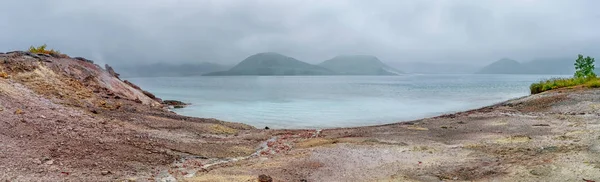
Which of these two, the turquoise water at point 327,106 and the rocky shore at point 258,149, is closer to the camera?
the rocky shore at point 258,149

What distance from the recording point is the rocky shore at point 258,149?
10648 millimetres

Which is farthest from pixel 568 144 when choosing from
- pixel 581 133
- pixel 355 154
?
pixel 355 154

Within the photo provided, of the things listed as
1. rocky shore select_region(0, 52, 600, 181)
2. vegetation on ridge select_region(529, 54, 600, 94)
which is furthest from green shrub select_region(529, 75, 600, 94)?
rocky shore select_region(0, 52, 600, 181)

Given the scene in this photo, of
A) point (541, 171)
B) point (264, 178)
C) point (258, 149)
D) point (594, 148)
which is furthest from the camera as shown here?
point (258, 149)

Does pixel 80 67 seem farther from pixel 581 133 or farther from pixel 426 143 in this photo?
pixel 581 133

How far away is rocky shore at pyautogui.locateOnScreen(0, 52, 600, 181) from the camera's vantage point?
10.6m

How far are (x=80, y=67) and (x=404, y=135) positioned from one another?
28.4m

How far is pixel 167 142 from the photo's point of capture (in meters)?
16.1

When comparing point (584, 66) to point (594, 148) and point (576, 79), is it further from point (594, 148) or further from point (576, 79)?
point (594, 148)

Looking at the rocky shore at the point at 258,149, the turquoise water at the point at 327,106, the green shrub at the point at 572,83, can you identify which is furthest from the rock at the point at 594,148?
the green shrub at the point at 572,83

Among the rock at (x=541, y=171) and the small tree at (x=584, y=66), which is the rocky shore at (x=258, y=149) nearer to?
the rock at (x=541, y=171)

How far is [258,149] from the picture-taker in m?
16.8

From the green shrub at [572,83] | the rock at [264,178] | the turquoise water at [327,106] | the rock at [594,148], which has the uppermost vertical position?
the green shrub at [572,83]

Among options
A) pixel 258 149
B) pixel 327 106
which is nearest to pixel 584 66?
pixel 327 106
